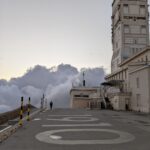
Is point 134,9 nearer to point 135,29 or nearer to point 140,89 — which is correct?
point 135,29

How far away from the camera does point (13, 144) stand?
1029cm

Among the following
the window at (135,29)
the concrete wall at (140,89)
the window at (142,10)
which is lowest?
the concrete wall at (140,89)

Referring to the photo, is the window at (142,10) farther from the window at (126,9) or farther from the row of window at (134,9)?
the window at (126,9)

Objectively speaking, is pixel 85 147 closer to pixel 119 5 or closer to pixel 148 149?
pixel 148 149

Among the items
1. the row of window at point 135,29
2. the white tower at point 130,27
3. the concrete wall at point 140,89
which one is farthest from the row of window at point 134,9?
the concrete wall at point 140,89

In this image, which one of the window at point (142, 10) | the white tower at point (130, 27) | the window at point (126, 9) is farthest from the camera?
the window at point (142, 10)

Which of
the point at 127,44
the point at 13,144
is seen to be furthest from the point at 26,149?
the point at 127,44

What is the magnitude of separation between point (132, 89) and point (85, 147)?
39.7 m

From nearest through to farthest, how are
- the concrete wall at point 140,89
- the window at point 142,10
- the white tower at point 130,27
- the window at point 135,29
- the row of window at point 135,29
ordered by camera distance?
the concrete wall at point 140,89 < the white tower at point 130,27 < the row of window at point 135,29 < the window at point 135,29 < the window at point 142,10

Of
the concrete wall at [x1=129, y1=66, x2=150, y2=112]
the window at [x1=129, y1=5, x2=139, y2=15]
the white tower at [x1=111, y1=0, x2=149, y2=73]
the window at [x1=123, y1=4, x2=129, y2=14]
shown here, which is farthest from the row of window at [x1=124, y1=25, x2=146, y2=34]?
the concrete wall at [x1=129, y1=66, x2=150, y2=112]

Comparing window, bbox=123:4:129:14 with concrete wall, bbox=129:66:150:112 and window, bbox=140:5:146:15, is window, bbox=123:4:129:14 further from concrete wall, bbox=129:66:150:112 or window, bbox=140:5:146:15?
concrete wall, bbox=129:66:150:112

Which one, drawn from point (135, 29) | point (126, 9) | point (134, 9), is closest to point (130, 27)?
point (135, 29)

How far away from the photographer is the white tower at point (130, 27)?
4227 inches

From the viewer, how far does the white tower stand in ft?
352
